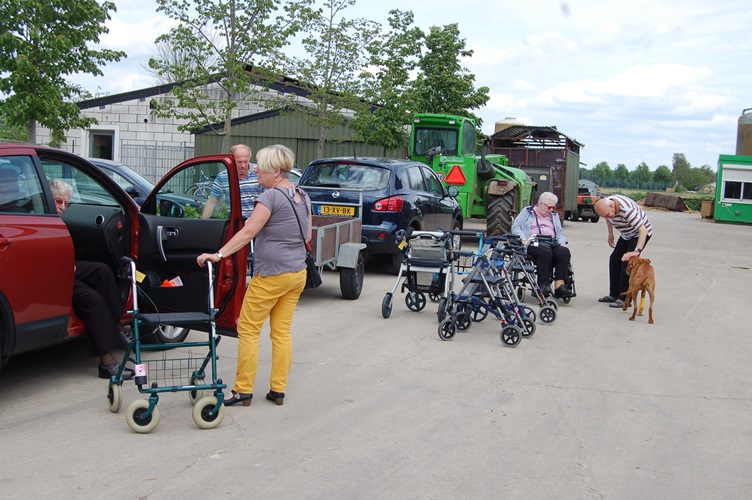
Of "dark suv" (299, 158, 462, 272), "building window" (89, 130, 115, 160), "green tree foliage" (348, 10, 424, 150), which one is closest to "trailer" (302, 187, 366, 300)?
"dark suv" (299, 158, 462, 272)

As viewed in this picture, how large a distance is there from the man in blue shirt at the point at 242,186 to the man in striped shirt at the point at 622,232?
4.57 m

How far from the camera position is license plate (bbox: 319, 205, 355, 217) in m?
11.8

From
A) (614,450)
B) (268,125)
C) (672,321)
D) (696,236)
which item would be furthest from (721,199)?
(614,450)

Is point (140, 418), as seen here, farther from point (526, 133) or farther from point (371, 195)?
point (526, 133)

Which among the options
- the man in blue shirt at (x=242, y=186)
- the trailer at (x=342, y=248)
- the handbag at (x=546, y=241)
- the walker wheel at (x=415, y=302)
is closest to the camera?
the man in blue shirt at (x=242, y=186)

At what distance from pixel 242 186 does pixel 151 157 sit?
20.0 metres

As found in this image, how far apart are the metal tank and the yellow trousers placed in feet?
147

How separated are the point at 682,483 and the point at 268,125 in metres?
27.3

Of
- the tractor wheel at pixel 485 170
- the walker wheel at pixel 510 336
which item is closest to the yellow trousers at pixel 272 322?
the walker wheel at pixel 510 336

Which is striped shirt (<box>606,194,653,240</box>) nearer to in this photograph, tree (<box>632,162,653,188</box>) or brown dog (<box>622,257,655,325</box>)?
brown dog (<box>622,257,655,325</box>)

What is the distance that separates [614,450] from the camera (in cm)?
538

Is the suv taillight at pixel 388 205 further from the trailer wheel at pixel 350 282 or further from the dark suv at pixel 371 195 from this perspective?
the trailer wheel at pixel 350 282

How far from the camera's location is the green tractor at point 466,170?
18484 mm

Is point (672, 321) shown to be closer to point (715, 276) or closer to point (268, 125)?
point (715, 276)
